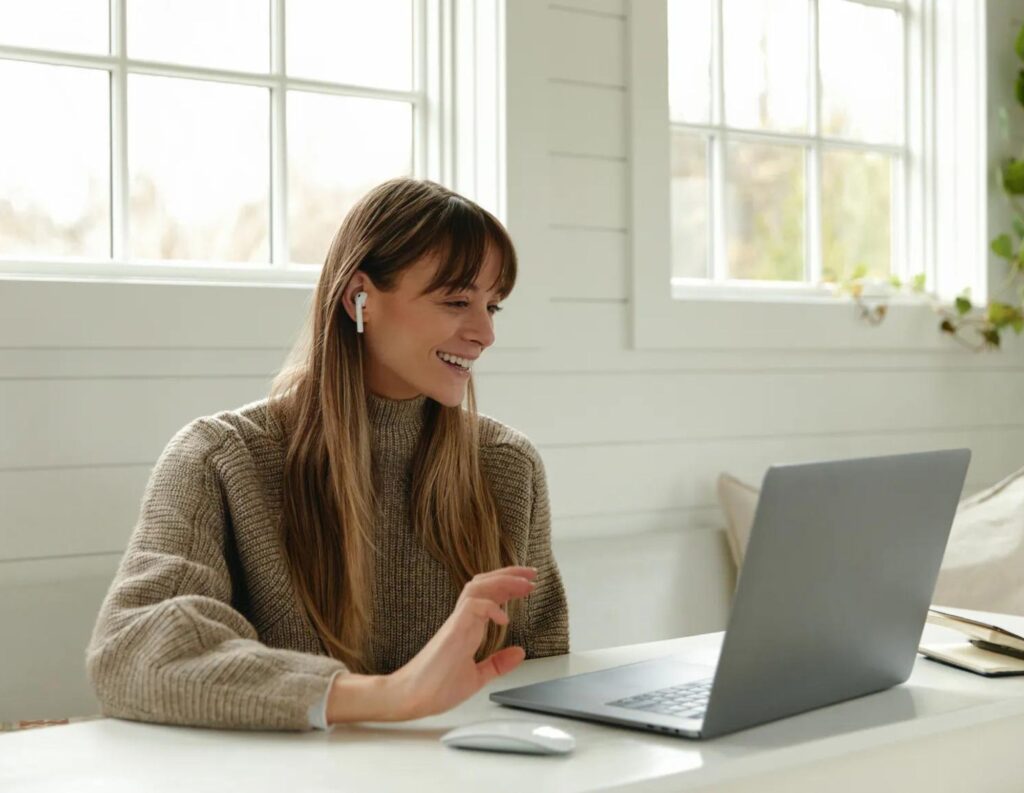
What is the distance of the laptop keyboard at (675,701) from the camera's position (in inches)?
49.3

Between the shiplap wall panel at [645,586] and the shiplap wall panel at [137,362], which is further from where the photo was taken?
the shiplap wall panel at [645,586]

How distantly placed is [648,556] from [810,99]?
131 cm

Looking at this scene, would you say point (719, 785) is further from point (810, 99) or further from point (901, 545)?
point (810, 99)

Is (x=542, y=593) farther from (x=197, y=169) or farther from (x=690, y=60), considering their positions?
(x=690, y=60)

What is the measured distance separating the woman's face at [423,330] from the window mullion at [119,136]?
0.72 m

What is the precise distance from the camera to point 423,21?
9.16 feet

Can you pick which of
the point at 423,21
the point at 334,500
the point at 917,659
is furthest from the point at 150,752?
the point at 423,21

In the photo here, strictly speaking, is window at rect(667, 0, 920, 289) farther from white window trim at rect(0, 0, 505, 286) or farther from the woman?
the woman

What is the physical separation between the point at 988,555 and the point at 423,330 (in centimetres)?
142

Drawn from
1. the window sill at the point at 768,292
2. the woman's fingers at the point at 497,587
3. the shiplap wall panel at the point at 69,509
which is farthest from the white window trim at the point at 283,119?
the woman's fingers at the point at 497,587

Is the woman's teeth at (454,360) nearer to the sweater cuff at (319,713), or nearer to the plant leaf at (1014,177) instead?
the sweater cuff at (319,713)

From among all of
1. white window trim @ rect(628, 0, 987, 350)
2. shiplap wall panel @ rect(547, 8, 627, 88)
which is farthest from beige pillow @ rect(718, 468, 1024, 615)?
shiplap wall panel @ rect(547, 8, 627, 88)

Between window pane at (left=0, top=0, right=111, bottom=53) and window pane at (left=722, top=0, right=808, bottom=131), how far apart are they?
1491 millimetres

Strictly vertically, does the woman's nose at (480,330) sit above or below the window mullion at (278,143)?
below
